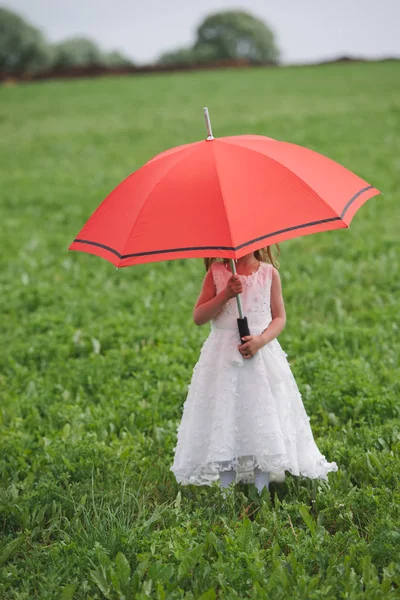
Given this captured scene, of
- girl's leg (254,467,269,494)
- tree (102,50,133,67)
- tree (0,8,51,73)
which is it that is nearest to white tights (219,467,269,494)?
girl's leg (254,467,269,494)

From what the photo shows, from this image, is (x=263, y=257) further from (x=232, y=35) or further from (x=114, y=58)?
(x=232, y=35)

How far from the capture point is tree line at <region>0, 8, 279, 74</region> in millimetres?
54625

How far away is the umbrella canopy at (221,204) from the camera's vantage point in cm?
275

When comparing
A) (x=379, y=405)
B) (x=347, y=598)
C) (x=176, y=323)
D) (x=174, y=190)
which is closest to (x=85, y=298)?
(x=176, y=323)

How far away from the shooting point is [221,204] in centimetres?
282

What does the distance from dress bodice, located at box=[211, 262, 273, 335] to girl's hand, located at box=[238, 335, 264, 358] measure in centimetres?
10

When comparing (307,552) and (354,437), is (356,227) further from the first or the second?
(307,552)

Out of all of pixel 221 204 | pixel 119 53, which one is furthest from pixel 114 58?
pixel 221 204

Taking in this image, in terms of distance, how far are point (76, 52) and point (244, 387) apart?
58.6 meters

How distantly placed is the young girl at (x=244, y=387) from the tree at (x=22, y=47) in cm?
5587

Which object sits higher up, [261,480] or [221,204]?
[221,204]

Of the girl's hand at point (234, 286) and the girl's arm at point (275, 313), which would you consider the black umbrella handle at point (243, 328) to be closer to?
the girl's arm at point (275, 313)

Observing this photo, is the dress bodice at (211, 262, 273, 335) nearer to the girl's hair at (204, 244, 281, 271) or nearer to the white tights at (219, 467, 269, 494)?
the girl's hair at (204, 244, 281, 271)

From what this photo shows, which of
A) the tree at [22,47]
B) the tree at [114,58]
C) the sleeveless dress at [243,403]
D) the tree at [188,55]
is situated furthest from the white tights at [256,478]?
the tree at [188,55]
